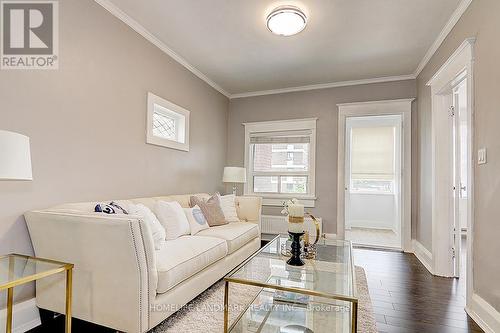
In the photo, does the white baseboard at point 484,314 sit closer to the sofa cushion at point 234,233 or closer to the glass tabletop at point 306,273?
the glass tabletop at point 306,273

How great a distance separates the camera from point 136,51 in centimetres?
292

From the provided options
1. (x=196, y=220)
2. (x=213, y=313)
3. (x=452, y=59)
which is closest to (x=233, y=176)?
(x=196, y=220)

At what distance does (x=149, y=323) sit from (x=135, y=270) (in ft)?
1.18

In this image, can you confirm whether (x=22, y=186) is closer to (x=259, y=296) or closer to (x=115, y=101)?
(x=115, y=101)

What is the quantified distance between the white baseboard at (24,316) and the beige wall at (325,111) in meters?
3.50

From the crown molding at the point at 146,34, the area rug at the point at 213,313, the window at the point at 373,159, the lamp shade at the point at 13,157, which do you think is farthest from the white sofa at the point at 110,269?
the window at the point at 373,159

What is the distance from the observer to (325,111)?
4.62 metres

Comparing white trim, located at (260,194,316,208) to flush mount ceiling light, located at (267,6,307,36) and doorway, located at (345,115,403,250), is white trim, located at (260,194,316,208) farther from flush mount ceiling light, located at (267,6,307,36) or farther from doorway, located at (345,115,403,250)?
flush mount ceiling light, located at (267,6,307,36)

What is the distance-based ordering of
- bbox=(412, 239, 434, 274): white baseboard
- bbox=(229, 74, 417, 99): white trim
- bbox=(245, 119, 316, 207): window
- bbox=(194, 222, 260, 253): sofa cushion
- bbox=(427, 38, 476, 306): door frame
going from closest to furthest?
bbox=(194, 222, 260, 253): sofa cushion < bbox=(427, 38, 476, 306): door frame < bbox=(412, 239, 434, 274): white baseboard < bbox=(229, 74, 417, 99): white trim < bbox=(245, 119, 316, 207): window

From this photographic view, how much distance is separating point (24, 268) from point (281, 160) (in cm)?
396

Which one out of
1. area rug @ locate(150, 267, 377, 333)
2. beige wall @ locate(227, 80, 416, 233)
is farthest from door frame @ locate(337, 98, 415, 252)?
area rug @ locate(150, 267, 377, 333)

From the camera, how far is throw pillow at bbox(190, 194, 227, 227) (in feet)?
10.6

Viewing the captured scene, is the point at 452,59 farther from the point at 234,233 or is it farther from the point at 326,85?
the point at 234,233

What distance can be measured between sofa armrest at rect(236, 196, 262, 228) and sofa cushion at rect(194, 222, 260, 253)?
28 centimetres
